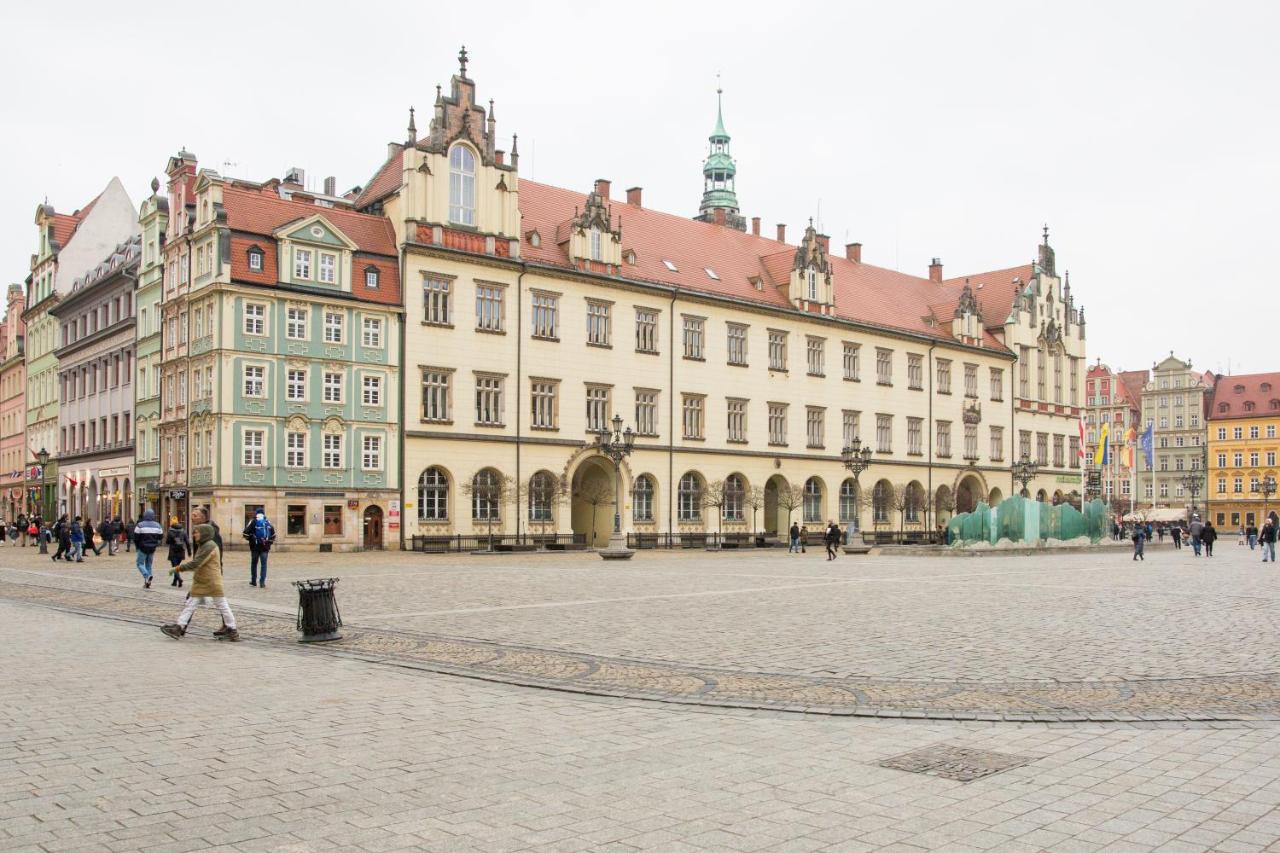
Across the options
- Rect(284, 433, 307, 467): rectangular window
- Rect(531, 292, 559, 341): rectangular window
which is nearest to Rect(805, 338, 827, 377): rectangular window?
Rect(531, 292, 559, 341): rectangular window

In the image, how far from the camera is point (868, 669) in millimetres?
12727

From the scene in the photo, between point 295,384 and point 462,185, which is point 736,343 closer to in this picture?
point 462,185

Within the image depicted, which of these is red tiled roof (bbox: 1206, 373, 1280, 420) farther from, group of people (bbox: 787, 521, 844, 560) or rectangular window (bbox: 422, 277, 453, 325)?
rectangular window (bbox: 422, 277, 453, 325)

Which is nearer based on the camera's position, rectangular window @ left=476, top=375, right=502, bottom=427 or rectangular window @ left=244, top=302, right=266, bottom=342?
rectangular window @ left=244, top=302, right=266, bottom=342

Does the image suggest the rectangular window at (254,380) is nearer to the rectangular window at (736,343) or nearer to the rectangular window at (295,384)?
the rectangular window at (295,384)

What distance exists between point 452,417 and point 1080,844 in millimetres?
45948

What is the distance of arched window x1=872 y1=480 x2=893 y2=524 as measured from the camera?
69188 mm

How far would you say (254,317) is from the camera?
47000 mm

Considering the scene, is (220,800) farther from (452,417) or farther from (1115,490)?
(1115,490)

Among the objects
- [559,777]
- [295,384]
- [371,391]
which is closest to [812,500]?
[371,391]

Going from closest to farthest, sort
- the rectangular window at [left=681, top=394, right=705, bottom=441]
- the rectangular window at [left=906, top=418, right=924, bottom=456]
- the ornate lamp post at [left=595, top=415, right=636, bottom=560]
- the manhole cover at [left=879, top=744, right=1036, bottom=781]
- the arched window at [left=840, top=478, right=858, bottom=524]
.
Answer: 1. the manhole cover at [left=879, top=744, right=1036, bottom=781]
2. the ornate lamp post at [left=595, top=415, right=636, bottom=560]
3. the rectangular window at [left=681, top=394, right=705, bottom=441]
4. the arched window at [left=840, top=478, right=858, bottom=524]
5. the rectangular window at [left=906, top=418, right=924, bottom=456]

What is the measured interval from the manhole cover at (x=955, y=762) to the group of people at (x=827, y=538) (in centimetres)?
3533

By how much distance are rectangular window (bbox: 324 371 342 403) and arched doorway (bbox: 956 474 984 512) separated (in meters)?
43.1

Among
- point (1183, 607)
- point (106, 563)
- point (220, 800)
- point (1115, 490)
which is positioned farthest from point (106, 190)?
point (1115, 490)
